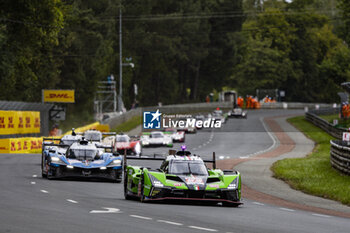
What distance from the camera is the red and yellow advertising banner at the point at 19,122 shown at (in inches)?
1989

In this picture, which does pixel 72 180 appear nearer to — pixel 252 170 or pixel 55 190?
pixel 55 190

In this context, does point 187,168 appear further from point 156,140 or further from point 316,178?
point 156,140

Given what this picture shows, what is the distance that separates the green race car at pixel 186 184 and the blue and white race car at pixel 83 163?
6.16 meters

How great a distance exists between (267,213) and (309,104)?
126 metres

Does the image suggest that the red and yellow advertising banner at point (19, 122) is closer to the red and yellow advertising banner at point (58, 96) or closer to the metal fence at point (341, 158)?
the red and yellow advertising banner at point (58, 96)

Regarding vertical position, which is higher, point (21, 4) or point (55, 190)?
point (21, 4)

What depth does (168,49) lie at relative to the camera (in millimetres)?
116125

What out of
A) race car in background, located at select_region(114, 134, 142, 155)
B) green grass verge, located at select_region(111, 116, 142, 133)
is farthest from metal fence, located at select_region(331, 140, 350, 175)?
green grass verge, located at select_region(111, 116, 142, 133)

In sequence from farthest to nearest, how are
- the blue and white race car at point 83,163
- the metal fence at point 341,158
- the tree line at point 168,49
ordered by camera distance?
1. the tree line at point 168,49
2. the metal fence at point 341,158
3. the blue and white race car at point 83,163

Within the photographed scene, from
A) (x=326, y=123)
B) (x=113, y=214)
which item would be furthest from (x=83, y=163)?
(x=326, y=123)

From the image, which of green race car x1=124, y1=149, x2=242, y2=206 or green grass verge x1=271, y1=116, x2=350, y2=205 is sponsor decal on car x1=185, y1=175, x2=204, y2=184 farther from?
green grass verge x1=271, y1=116, x2=350, y2=205

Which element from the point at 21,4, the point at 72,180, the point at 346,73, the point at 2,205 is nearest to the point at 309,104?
the point at 346,73

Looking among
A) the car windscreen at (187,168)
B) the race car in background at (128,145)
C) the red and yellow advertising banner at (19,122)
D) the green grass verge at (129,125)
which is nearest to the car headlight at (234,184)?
the car windscreen at (187,168)

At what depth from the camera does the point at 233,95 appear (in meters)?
126
